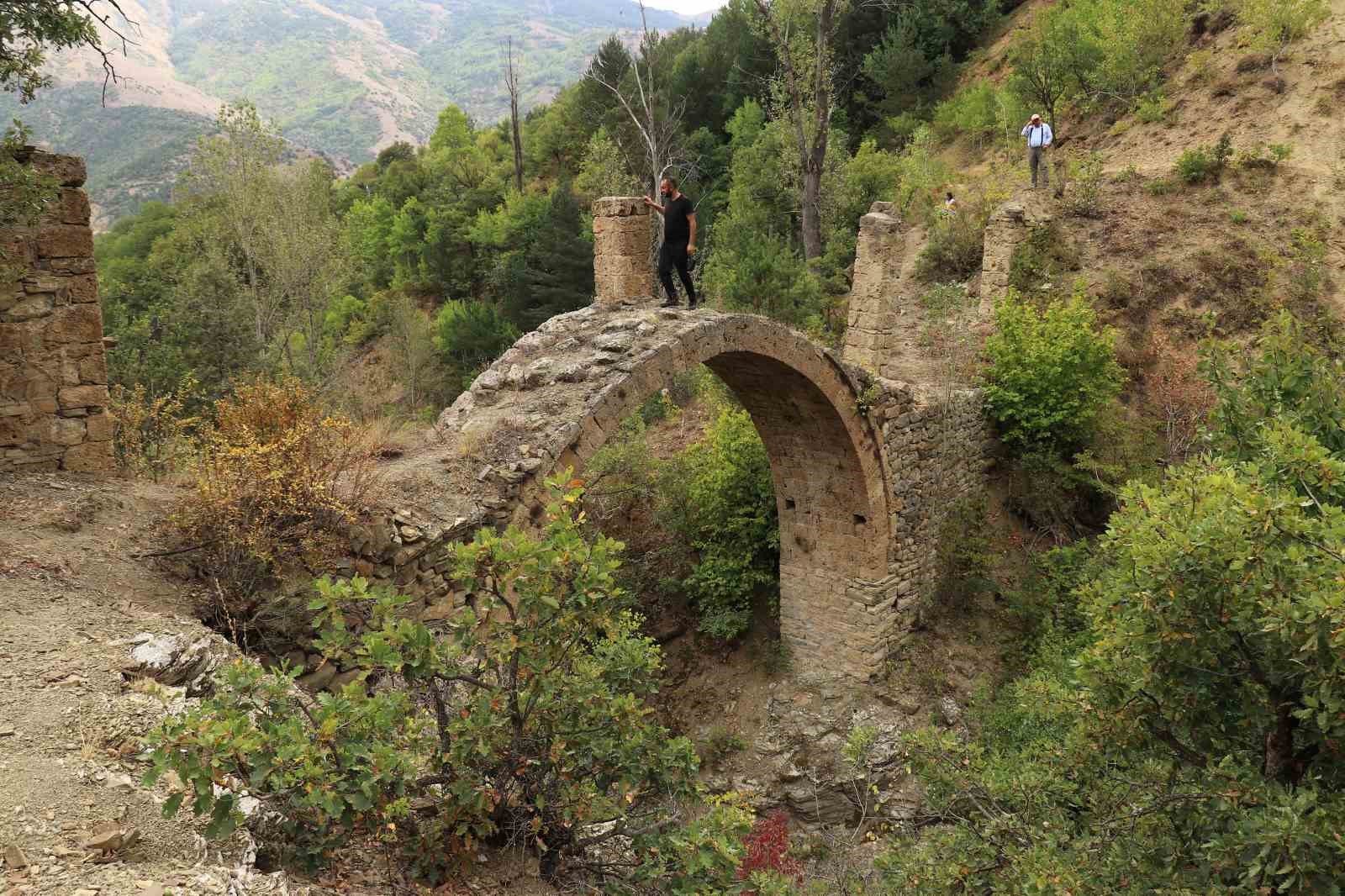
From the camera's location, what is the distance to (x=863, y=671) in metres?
11.8

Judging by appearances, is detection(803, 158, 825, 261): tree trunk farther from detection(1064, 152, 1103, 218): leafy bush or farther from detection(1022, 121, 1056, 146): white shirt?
detection(1064, 152, 1103, 218): leafy bush

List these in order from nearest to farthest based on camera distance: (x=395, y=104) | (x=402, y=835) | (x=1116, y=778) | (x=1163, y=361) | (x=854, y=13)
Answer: (x=402, y=835)
(x=1116, y=778)
(x=1163, y=361)
(x=854, y=13)
(x=395, y=104)

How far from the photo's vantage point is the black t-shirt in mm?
8852

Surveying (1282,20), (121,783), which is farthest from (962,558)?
(1282,20)

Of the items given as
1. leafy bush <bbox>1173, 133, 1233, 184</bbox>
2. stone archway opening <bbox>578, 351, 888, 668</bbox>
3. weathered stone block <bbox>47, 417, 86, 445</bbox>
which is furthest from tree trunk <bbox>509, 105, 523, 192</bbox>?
weathered stone block <bbox>47, 417, 86, 445</bbox>

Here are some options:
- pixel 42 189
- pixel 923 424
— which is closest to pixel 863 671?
pixel 923 424

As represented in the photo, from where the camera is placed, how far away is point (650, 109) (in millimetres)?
23062

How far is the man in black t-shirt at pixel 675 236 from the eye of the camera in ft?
Answer: 29.0

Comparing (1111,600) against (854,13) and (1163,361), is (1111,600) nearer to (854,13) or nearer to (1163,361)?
(1163,361)

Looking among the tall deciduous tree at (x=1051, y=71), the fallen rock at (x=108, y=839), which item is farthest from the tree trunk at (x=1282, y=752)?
the tall deciduous tree at (x=1051, y=71)

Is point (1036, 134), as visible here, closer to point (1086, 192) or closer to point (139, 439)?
point (1086, 192)

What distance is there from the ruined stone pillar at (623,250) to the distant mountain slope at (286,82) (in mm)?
52947

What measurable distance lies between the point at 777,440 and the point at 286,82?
13993 centimetres

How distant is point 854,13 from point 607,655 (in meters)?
31.7
